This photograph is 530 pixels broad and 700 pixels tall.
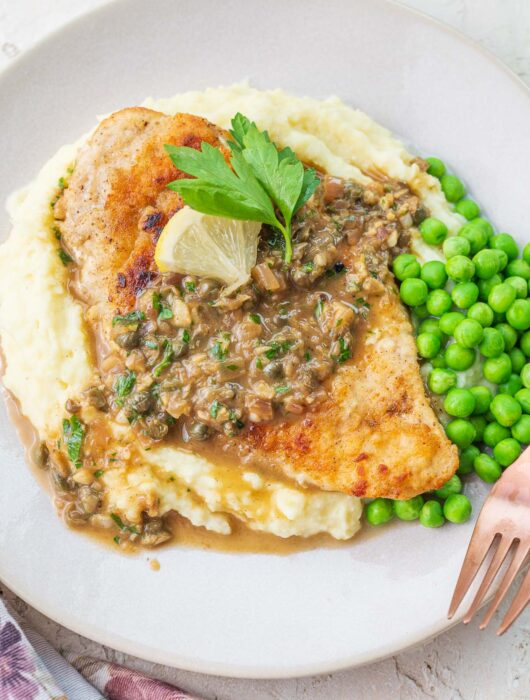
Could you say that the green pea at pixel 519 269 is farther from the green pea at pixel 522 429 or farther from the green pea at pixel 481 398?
the green pea at pixel 522 429

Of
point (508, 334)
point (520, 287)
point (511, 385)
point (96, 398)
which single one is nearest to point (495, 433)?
point (511, 385)

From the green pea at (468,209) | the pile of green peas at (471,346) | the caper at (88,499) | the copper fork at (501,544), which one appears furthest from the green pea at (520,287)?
the caper at (88,499)

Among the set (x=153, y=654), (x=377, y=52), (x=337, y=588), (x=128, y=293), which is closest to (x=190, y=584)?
(x=153, y=654)

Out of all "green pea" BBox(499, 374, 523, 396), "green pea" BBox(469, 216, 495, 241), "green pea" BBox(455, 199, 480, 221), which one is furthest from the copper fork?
"green pea" BBox(455, 199, 480, 221)

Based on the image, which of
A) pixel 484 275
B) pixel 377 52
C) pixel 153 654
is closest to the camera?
pixel 153 654

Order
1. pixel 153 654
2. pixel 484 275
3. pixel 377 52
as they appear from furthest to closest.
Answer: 1. pixel 377 52
2. pixel 484 275
3. pixel 153 654

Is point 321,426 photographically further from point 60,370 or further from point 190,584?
point 60,370
